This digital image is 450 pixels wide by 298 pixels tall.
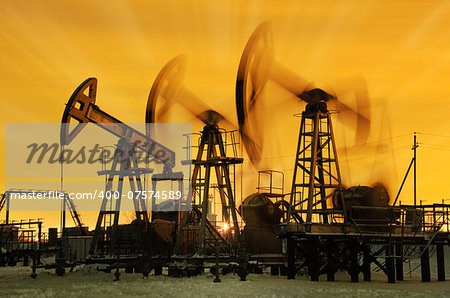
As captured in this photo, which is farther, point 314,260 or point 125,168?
point 125,168

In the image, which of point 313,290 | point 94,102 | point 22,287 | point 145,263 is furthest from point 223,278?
point 94,102

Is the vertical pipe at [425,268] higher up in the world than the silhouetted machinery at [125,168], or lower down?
lower down

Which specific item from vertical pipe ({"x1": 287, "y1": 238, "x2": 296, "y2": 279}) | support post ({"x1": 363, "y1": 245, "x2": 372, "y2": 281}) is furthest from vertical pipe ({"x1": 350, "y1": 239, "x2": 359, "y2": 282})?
vertical pipe ({"x1": 287, "y1": 238, "x2": 296, "y2": 279})

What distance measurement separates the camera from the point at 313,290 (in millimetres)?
21906

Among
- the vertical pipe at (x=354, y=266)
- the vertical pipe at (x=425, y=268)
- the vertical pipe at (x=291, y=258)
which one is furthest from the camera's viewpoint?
the vertical pipe at (x=425, y=268)

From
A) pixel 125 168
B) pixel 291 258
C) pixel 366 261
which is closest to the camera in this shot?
pixel 366 261

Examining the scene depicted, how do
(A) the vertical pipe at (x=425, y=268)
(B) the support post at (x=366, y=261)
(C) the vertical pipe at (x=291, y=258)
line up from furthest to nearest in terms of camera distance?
(A) the vertical pipe at (x=425, y=268) → (C) the vertical pipe at (x=291, y=258) → (B) the support post at (x=366, y=261)

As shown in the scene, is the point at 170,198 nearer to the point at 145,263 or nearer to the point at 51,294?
the point at 145,263

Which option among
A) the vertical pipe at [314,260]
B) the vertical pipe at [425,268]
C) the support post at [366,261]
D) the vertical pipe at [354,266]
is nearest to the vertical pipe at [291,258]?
the vertical pipe at [314,260]

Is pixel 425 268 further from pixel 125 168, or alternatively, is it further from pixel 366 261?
pixel 125 168

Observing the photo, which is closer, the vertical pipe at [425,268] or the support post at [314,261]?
the support post at [314,261]

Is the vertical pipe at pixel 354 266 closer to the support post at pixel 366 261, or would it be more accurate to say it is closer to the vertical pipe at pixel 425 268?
the support post at pixel 366 261

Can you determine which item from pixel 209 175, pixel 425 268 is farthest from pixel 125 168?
pixel 425 268

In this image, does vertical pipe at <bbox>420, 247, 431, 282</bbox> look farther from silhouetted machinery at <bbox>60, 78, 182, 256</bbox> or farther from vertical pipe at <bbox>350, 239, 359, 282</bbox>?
silhouetted machinery at <bbox>60, 78, 182, 256</bbox>
